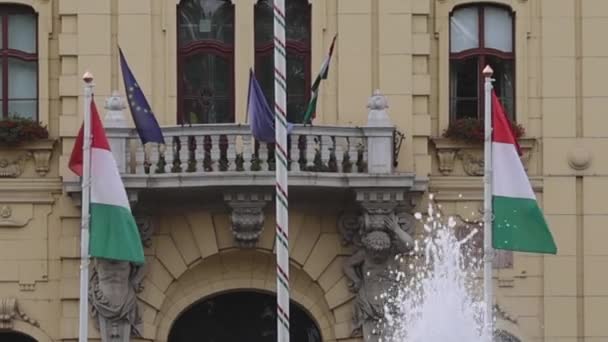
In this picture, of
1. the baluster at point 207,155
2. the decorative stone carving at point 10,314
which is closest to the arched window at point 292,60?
the baluster at point 207,155

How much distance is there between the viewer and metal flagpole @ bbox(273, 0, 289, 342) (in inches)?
1403

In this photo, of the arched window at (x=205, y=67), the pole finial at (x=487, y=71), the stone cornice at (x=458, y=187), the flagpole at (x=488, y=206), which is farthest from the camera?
the arched window at (x=205, y=67)

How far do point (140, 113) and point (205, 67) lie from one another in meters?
2.28

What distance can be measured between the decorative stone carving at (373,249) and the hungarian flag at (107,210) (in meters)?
5.21

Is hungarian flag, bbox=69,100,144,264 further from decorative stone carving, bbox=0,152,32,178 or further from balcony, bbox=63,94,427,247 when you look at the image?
decorative stone carving, bbox=0,152,32,178

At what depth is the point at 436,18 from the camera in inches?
1711

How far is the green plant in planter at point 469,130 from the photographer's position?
140ft

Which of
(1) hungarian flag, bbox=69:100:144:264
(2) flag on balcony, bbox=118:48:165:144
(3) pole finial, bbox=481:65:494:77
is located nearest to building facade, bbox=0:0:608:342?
(2) flag on balcony, bbox=118:48:165:144

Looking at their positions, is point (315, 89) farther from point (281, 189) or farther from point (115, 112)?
point (281, 189)

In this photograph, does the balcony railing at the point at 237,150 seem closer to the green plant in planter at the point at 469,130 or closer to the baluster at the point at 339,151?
the baluster at the point at 339,151

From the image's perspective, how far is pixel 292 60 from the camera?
43250 millimetres

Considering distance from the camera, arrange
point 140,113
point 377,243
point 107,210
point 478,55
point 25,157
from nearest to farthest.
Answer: point 107,210, point 140,113, point 377,243, point 25,157, point 478,55

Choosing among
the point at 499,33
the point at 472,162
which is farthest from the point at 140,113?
the point at 499,33

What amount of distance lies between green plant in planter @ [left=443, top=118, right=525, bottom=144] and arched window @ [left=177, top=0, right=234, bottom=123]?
323 cm
